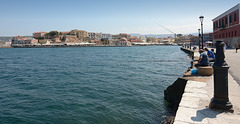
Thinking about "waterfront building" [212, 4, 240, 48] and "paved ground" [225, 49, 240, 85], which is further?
"waterfront building" [212, 4, 240, 48]

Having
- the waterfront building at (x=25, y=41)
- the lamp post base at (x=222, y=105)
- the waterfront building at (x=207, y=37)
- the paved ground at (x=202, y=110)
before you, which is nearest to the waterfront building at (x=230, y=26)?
Result: the paved ground at (x=202, y=110)

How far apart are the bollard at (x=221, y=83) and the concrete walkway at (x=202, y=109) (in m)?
Answer: 0.17

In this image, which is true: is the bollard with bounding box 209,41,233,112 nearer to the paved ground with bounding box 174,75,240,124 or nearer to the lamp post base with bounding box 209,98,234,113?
the lamp post base with bounding box 209,98,234,113

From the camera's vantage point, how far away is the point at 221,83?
4559 millimetres

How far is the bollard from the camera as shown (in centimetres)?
450

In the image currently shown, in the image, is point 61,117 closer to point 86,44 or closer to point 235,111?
point 235,111

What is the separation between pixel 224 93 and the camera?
4.53m

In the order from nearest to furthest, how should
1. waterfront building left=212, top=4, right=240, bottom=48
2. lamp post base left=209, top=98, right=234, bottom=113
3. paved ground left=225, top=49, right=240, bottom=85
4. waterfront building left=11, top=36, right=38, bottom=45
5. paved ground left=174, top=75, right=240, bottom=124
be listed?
paved ground left=174, top=75, right=240, bottom=124, lamp post base left=209, top=98, right=234, bottom=113, paved ground left=225, top=49, right=240, bottom=85, waterfront building left=212, top=4, right=240, bottom=48, waterfront building left=11, top=36, right=38, bottom=45

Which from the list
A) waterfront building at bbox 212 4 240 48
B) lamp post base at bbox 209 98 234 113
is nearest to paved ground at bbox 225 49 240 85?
lamp post base at bbox 209 98 234 113

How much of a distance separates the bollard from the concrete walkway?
166mm

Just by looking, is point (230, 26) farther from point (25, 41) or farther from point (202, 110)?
point (25, 41)

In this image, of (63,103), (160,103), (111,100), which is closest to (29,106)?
(63,103)

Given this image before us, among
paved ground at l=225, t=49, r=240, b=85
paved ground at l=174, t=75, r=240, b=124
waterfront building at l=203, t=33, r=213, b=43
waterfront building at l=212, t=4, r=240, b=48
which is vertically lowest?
paved ground at l=174, t=75, r=240, b=124

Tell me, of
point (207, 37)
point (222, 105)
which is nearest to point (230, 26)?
point (222, 105)
